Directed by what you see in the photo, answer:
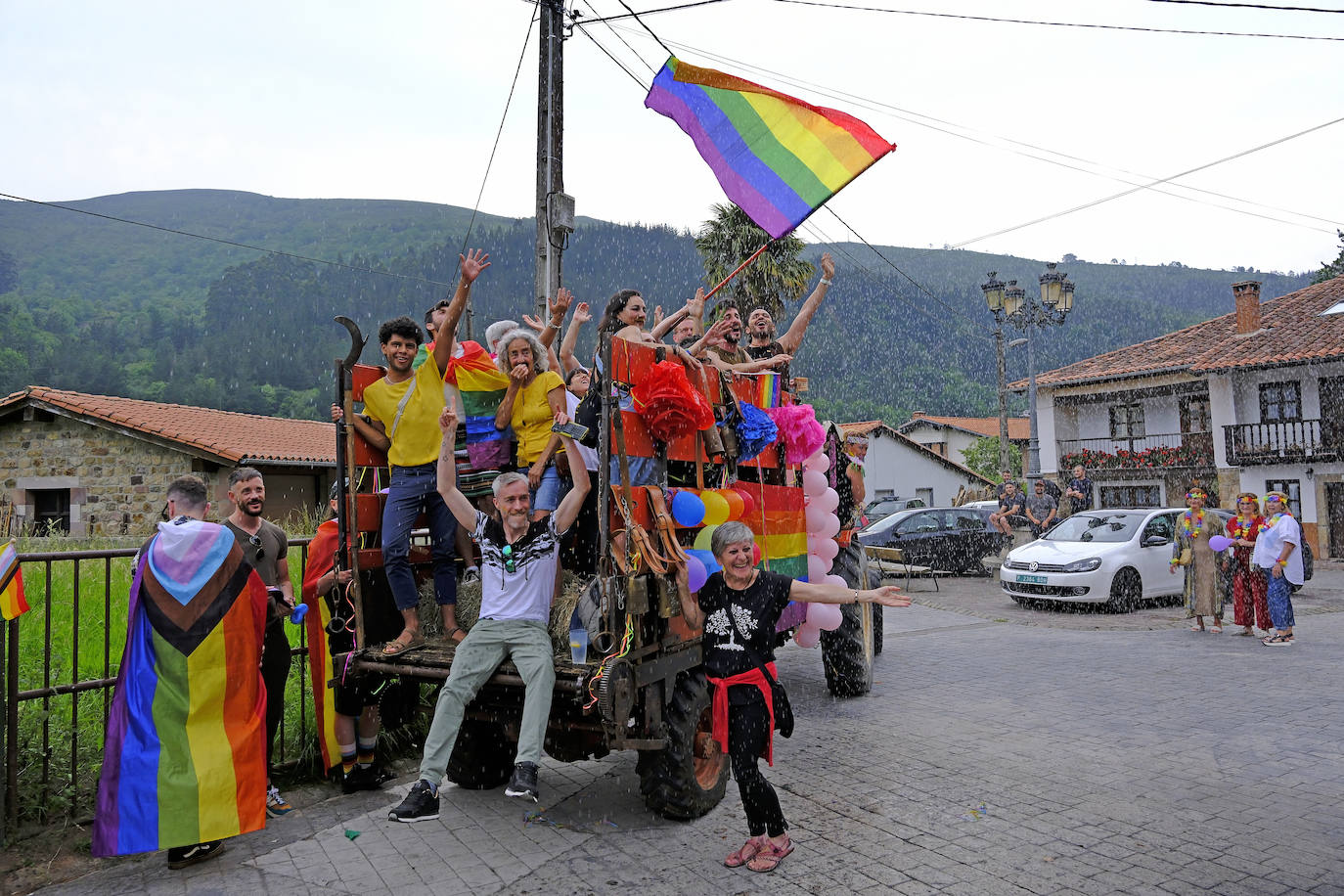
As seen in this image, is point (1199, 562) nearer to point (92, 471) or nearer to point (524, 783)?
point (524, 783)

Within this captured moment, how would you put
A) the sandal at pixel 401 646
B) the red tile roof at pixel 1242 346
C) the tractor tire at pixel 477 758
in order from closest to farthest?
the sandal at pixel 401 646, the tractor tire at pixel 477 758, the red tile roof at pixel 1242 346

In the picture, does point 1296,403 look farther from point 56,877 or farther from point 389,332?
point 56,877

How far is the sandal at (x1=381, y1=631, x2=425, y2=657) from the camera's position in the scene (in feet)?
15.8

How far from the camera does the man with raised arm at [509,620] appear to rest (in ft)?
13.7

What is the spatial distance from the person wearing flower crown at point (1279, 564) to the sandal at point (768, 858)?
Answer: 8.74 metres

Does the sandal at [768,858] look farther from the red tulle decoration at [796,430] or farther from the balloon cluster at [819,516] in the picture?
the red tulle decoration at [796,430]

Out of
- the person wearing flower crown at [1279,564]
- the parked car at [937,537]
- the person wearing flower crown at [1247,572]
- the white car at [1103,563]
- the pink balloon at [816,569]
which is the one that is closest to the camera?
the pink balloon at [816,569]

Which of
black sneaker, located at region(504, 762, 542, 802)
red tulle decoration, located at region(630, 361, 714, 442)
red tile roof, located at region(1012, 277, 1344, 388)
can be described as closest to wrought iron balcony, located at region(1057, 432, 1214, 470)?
red tile roof, located at region(1012, 277, 1344, 388)

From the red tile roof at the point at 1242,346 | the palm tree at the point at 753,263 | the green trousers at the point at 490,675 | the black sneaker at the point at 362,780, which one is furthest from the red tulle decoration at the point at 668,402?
the red tile roof at the point at 1242,346

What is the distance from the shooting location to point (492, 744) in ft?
17.8

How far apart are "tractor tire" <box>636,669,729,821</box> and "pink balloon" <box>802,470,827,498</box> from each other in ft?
6.16

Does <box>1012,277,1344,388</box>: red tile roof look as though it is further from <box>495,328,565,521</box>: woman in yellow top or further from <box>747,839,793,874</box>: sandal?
<box>747,839,793,874</box>: sandal

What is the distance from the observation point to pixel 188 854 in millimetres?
4227

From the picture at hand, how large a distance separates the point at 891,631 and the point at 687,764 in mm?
7755
